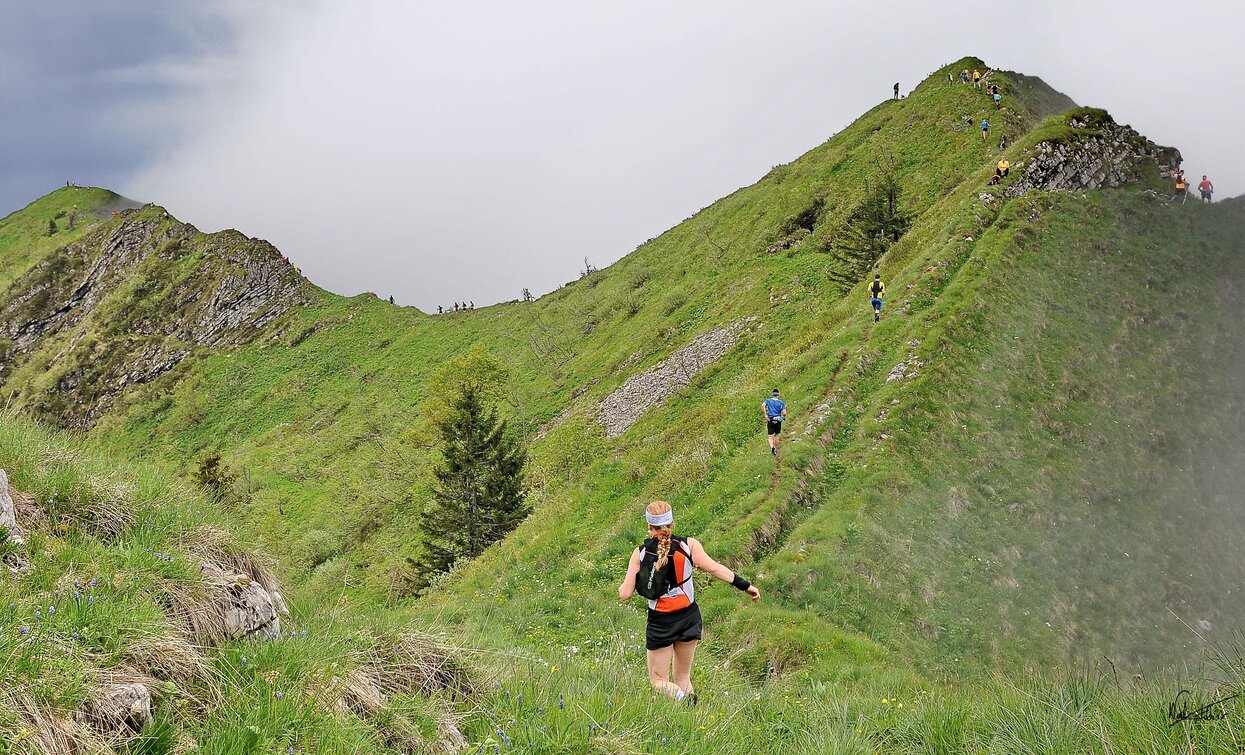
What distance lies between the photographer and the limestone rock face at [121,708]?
3.62 meters

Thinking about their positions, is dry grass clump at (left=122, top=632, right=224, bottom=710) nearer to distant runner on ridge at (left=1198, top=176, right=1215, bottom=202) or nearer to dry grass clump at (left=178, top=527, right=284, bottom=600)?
dry grass clump at (left=178, top=527, right=284, bottom=600)

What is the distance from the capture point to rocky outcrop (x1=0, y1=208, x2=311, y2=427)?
99562mm

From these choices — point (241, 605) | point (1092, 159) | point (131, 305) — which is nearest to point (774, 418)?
point (241, 605)

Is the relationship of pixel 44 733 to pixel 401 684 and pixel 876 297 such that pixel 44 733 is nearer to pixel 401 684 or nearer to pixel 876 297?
pixel 401 684

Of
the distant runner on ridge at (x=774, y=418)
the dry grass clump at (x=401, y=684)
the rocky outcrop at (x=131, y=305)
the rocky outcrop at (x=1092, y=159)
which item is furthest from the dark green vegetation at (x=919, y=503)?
the rocky outcrop at (x=131, y=305)

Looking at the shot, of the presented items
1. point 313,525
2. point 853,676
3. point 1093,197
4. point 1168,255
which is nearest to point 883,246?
point 1093,197

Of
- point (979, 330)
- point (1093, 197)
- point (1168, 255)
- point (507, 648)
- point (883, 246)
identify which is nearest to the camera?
point (507, 648)

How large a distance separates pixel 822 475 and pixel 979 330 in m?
10.1

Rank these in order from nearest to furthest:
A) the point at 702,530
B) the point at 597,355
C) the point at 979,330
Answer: the point at 702,530
the point at 979,330
the point at 597,355

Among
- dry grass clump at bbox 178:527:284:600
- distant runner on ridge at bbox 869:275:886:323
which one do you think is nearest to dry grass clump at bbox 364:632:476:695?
dry grass clump at bbox 178:527:284:600

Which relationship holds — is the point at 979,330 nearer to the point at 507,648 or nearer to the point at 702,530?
the point at 702,530

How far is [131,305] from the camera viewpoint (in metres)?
107

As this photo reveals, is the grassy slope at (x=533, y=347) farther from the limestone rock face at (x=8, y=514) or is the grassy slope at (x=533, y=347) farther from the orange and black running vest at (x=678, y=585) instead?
the limestone rock face at (x=8, y=514)

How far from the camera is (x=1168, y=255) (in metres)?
31.3
